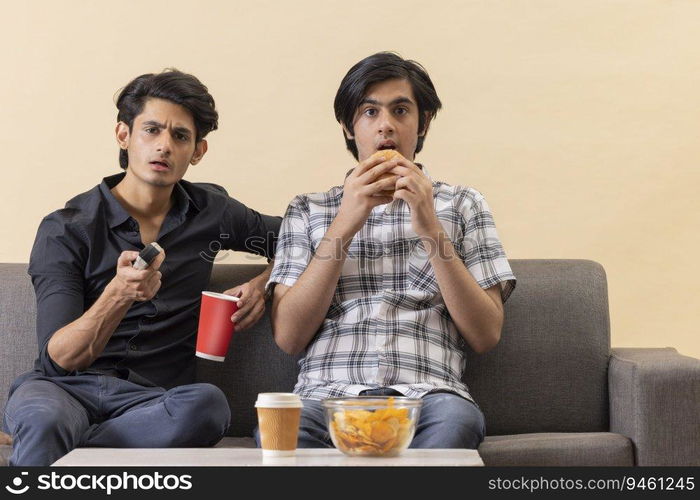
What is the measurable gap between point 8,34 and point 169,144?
1.24 metres

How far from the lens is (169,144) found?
207 centimetres

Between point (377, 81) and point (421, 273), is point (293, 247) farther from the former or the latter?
point (377, 81)

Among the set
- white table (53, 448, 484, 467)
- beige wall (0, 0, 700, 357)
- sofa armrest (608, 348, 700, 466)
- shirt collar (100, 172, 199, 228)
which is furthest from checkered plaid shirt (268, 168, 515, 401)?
beige wall (0, 0, 700, 357)

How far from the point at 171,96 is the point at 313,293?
0.59 meters

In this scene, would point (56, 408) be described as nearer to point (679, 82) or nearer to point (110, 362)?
point (110, 362)

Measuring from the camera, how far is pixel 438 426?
1710 mm

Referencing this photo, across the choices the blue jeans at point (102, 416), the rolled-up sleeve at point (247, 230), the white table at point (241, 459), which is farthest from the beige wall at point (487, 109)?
the white table at point (241, 459)

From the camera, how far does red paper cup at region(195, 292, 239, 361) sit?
6.33 feet

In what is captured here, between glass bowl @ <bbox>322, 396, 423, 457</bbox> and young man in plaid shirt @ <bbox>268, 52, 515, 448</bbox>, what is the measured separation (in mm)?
372

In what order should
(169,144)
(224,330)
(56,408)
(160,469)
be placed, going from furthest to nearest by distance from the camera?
(169,144) → (224,330) → (56,408) → (160,469)

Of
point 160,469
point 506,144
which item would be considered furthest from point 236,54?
point 160,469

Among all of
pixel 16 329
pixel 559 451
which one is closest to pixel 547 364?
pixel 559 451

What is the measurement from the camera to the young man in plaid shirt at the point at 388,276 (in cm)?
189

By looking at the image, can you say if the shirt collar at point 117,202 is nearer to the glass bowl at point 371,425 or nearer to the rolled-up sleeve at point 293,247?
the rolled-up sleeve at point 293,247
